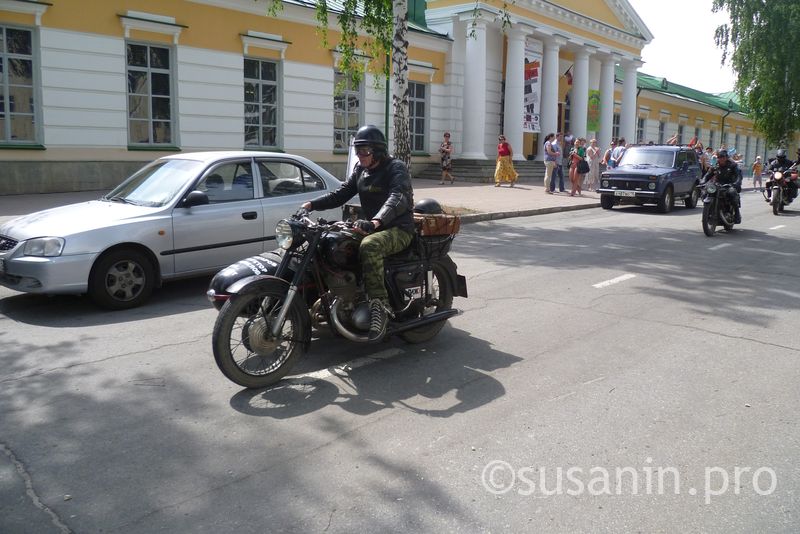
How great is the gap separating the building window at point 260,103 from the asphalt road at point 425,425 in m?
14.7

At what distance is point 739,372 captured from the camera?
17.7 feet

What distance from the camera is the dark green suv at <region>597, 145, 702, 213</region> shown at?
18609mm

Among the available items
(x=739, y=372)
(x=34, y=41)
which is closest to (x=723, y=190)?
(x=739, y=372)

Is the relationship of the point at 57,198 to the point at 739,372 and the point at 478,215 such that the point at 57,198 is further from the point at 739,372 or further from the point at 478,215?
the point at 739,372

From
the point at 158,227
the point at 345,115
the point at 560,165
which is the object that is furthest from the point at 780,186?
the point at 158,227

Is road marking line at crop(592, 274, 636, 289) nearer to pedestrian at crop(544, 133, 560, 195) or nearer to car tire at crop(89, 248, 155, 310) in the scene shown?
car tire at crop(89, 248, 155, 310)

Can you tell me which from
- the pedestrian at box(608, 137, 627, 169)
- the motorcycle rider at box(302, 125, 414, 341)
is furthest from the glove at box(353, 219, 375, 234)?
the pedestrian at box(608, 137, 627, 169)

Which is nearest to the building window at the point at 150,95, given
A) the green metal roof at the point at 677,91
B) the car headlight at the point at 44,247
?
the car headlight at the point at 44,247

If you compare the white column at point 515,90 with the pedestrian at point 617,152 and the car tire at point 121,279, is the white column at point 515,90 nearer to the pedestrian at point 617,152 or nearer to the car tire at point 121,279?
the pedestrian at point 617,152

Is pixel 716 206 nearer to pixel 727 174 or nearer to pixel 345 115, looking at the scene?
pixel 727 174

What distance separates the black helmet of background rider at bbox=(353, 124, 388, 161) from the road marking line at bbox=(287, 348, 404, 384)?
157 cm

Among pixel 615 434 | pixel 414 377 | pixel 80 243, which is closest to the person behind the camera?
pixel 615 434

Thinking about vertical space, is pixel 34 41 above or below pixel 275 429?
above

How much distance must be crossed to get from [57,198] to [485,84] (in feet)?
59.5
